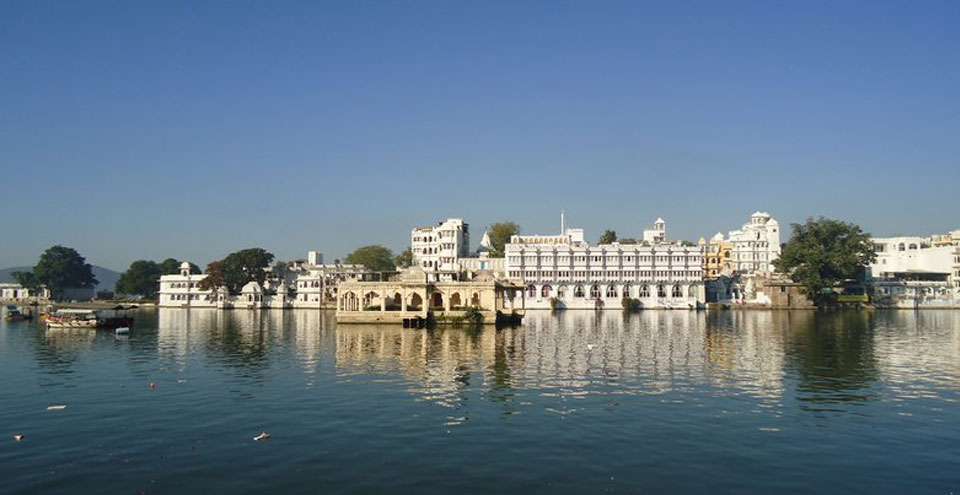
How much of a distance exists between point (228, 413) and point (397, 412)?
6861 mm

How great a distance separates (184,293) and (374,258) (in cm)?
3826

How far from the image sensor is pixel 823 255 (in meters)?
114

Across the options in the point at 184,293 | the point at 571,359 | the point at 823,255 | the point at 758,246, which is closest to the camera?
the point at 571,359

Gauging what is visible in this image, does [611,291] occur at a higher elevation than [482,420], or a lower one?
higher

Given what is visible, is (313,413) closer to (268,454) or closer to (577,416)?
(268,454)

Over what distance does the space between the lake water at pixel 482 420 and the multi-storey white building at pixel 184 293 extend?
8273 cm

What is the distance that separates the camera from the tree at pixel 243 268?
13100 cm

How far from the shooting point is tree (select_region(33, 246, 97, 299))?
157 metres

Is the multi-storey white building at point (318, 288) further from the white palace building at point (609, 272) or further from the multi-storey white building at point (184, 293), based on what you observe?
the white palace building at point (609, 272)

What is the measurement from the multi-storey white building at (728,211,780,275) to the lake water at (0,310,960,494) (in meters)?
91.3

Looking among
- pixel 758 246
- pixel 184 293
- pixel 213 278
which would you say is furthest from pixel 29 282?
pixel 758 246

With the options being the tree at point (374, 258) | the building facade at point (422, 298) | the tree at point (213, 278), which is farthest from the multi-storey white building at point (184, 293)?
the building facade at point (422, 298)

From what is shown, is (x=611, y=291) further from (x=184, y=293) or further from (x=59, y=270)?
(x=59, y=270)

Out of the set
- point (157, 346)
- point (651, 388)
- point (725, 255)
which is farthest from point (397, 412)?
point (725, 255)
